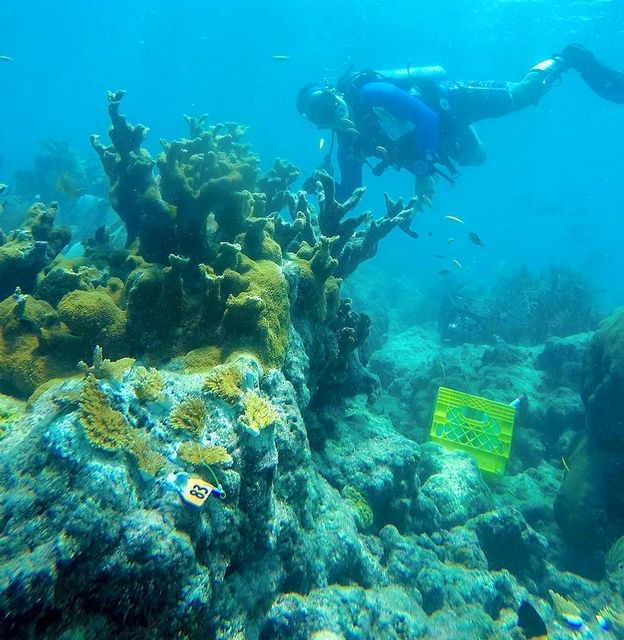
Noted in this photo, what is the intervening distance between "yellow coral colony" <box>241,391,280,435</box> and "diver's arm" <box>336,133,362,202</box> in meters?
6.93

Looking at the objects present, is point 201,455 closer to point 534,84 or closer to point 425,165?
point 425,165

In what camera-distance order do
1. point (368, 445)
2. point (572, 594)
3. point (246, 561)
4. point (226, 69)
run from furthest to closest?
point (226, 69)
point (572, 594)
point (368, 445)
point (246, 561)

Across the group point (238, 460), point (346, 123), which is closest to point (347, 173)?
point (346, 123)

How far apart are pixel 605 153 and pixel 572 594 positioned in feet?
265

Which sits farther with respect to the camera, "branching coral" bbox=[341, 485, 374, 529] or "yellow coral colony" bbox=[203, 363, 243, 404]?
"branching coral" bbox=[341, 485, 374, 529]

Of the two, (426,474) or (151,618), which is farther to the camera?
(426,474)

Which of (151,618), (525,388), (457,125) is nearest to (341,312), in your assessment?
(151,618)

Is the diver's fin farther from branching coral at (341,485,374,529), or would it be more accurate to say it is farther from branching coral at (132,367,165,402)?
branching coral at (132,367,165,402)

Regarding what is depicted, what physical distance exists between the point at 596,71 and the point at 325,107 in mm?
11337

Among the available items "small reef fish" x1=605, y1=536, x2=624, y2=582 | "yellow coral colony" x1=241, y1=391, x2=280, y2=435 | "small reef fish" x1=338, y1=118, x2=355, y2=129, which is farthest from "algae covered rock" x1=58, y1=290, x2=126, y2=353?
"small reef fish" x1=338, y1=118, x2=355, y2=129

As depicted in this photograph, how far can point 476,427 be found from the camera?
670 centimetres

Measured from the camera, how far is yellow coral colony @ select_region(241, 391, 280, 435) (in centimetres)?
230

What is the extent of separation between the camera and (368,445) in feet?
15.7

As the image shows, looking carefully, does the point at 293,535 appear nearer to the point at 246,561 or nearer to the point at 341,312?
the point at 246,561
